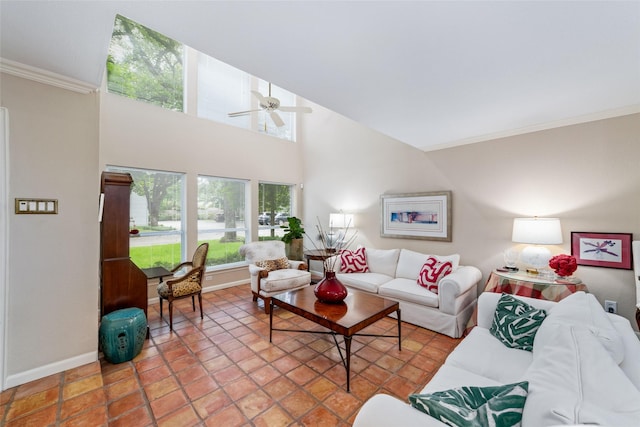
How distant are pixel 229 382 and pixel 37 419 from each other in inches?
46.9

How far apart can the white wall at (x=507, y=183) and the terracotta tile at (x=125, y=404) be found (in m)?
3.72

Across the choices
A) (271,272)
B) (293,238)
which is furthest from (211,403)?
(293,238)

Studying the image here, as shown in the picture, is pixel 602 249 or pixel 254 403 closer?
pixel 254 403

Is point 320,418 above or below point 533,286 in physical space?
below

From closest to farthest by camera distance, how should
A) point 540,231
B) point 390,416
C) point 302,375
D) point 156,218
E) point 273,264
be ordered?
1. point 390,416
2. point 302,375
3. point 540,231
4. point 273,264
5. point 156,218

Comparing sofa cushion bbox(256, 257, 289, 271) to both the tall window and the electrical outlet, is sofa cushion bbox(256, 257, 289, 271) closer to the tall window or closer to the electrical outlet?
the tall window

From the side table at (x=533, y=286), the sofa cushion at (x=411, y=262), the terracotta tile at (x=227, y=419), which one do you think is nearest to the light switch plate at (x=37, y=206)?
the terracotta tile at (x=227, y=419)

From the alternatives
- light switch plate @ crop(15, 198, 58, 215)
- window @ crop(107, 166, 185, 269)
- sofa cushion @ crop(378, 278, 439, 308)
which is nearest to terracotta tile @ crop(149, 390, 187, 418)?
light switch plate @ crop(15, 198, 58, 215)

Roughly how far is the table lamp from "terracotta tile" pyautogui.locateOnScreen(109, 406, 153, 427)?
371cm

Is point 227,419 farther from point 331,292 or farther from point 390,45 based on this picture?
point 390,45

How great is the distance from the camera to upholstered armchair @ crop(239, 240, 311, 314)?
11.6 feet

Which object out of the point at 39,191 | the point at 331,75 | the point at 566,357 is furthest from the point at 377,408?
the point at 39,191

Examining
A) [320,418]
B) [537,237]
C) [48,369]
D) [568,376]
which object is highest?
[537,237]

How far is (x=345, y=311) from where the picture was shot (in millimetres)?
2416
